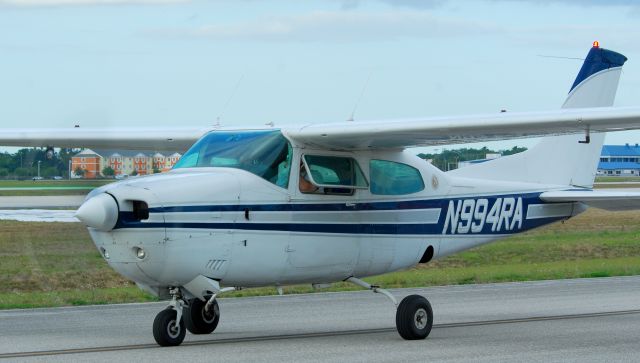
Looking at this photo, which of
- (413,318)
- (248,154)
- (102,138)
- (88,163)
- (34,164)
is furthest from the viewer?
(102,138)

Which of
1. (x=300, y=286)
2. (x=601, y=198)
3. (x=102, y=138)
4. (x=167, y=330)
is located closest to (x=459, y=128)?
(x=601, y=198)

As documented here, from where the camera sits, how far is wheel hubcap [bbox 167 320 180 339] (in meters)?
11.4

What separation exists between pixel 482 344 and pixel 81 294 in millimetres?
8903

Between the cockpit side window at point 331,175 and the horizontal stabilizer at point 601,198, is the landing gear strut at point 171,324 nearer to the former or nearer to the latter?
the cockpit side window at point 331,175

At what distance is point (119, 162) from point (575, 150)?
6793 millimetres

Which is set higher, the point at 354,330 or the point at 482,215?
the point at 482,215

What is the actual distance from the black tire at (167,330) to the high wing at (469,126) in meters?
2.37

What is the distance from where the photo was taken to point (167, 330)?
1138cm

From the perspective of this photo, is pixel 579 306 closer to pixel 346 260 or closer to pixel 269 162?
pixel 346 260

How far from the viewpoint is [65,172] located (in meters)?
13.3

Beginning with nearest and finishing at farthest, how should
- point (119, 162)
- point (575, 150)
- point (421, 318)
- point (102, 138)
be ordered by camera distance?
point (421, 318)
point (119, 162)
point (102, 138)
point (575, 150)

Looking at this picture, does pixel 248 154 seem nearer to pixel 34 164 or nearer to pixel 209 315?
pixel 209 315

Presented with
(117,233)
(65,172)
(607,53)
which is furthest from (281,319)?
(607,53)

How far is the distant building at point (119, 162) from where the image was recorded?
13125 millimetres
